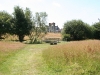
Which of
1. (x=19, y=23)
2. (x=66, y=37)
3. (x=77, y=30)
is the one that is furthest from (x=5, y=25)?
(x=77, y=30)

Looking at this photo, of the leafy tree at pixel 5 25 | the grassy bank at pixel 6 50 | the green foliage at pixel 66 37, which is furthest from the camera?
the green foliage at pixel 66 37

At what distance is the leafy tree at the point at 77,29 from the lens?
49.1 meters

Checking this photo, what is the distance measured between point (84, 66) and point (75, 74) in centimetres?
115

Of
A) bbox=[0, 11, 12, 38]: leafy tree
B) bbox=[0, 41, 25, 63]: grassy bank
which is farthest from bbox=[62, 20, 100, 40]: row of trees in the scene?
bbox=[0, 41, 25, 63]: grassy bank

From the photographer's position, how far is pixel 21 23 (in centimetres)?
4181

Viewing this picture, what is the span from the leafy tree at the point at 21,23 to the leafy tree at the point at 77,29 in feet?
37.1

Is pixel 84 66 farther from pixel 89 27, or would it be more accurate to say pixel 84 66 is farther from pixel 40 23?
pixel 89 27

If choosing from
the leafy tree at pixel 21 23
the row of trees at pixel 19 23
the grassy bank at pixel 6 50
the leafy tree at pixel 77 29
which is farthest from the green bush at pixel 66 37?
the grassy bank at pixel 6 50

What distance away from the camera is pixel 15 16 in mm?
42531

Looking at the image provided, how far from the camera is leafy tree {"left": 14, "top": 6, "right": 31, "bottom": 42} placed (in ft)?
137

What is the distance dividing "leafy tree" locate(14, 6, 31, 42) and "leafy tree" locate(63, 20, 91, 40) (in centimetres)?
1132

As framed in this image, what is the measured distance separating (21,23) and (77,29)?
14461 mm

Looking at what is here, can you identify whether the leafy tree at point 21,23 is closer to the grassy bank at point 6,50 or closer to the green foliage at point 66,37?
the green foliage at point 66,37

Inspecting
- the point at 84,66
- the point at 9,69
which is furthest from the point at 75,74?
the point at 9,69
